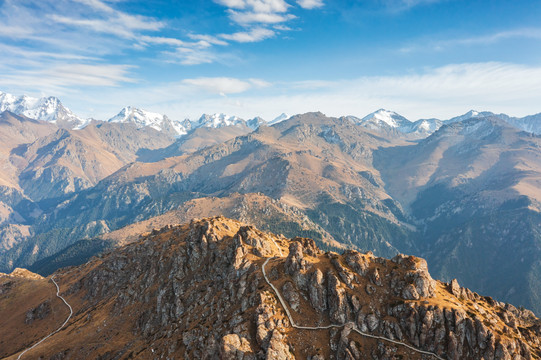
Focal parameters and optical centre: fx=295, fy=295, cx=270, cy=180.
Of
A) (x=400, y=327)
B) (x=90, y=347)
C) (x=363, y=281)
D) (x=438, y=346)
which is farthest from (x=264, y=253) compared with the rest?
(x=90, y=347)

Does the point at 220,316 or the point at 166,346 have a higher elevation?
the point at 220,316

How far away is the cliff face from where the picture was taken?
285 feet

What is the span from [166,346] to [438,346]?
298 ft

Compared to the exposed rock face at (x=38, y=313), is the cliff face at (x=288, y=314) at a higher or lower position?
higher

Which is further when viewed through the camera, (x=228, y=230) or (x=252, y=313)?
(x=228, y=230)

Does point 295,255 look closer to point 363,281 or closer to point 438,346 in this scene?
point 363,281

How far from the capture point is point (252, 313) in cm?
9669

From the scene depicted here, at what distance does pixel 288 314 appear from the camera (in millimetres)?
97062

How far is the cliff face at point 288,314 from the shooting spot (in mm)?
86750

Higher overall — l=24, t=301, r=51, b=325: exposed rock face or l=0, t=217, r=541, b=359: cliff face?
l=0, t=217, r=541, b=359: cliff face

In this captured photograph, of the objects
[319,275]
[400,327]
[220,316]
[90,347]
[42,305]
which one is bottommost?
[42,305]

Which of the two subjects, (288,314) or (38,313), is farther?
(38,313)

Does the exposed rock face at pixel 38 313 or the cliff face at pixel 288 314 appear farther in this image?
the exposed rock face at pixel 38 313

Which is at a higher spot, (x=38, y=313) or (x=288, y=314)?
(x=288, y=314)
